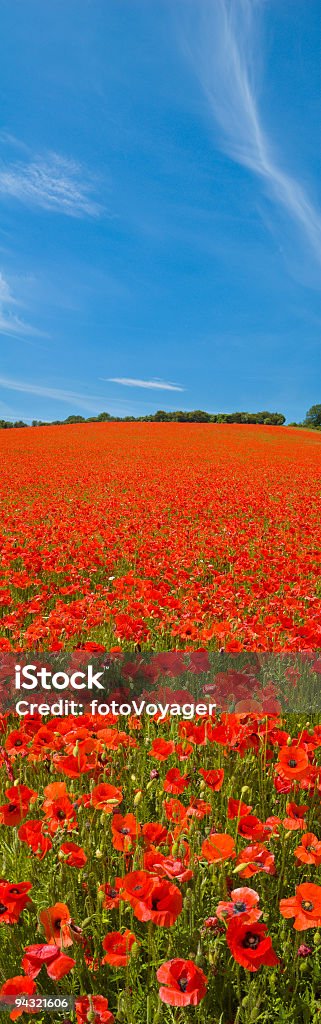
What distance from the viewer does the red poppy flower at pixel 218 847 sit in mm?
1803

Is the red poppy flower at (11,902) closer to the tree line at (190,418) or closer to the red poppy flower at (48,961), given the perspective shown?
the red poppy flower at (48,961)

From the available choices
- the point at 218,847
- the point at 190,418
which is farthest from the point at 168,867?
the point at 190,418

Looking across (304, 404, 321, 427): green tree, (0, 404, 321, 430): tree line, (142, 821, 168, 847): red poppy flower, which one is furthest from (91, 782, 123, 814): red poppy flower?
(304, 404, 321, 427): green tree

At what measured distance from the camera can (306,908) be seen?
1.66m

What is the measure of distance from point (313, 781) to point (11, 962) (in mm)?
1346

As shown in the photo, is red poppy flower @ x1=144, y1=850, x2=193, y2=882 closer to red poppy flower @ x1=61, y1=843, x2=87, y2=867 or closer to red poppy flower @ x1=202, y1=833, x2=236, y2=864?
red poppy flower @ x1=202, y1=833, x2=236, y2=864

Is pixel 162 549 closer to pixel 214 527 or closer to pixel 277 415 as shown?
pixel 214 527

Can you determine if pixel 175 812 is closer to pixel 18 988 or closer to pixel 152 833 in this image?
pixel 152 833

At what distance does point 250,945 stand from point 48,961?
569 millimetres

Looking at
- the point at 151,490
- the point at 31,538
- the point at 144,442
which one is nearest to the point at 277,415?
the point at 144,442

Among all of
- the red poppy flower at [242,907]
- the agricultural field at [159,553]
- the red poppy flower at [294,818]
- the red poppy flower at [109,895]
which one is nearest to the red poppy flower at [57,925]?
the red poppy flower at [109,895]

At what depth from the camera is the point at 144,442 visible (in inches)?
1796

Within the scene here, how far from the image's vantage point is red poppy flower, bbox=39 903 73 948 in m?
1.67

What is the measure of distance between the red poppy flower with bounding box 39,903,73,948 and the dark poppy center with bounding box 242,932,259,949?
525 mm
